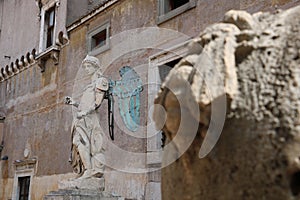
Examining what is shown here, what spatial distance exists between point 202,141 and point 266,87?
21 cm

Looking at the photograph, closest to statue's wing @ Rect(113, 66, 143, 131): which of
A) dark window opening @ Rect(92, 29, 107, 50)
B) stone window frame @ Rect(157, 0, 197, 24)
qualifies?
stone window frame @ Rect(157, 0, 197, 24)

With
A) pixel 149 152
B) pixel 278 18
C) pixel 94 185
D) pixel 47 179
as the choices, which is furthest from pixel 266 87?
pixel 47 179

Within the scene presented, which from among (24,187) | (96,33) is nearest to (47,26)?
(96,33)

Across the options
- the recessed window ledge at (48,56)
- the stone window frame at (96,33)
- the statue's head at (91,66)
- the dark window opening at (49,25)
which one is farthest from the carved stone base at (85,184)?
the dark window opening at (49,25)

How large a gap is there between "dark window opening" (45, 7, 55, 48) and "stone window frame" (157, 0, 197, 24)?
4534 mm

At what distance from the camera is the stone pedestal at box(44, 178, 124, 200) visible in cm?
543

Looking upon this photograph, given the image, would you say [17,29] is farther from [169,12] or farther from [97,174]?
[97,174]

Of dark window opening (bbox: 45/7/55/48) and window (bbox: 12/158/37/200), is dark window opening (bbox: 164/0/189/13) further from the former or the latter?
window (bbox: 12/158/37/200)

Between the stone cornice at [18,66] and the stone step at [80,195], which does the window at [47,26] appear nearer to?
the stone cornice at [18,66]

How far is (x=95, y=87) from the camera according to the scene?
Result: 6078mm

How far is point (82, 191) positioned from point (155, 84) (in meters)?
2.47

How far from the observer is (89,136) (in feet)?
19.9

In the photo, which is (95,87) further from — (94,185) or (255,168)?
(255,168)

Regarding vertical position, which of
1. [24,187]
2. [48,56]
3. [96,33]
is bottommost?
[24,187]
